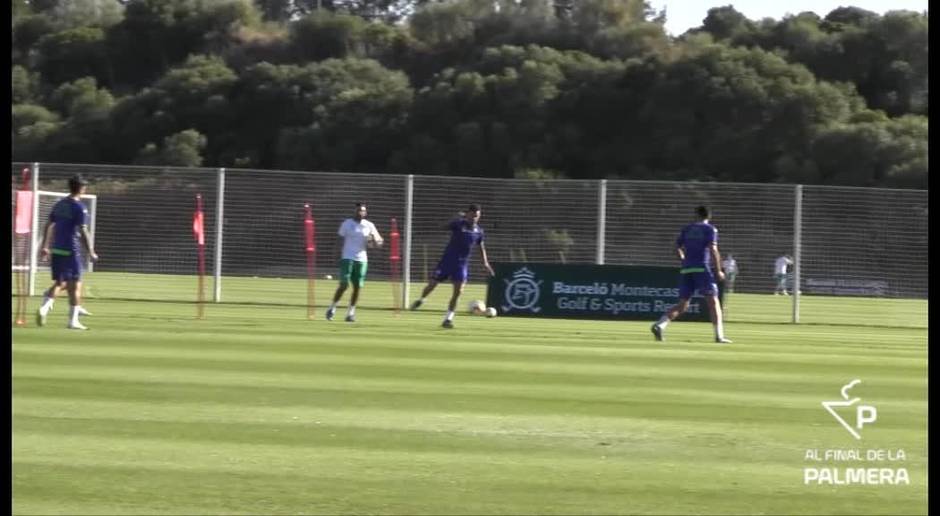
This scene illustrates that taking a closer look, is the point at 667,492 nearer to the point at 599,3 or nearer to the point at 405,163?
the point at 405,163

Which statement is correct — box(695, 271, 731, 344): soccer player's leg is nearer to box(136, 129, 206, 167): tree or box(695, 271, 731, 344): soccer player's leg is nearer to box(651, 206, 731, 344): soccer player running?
box(651, 206, 731, 344): soccer player running

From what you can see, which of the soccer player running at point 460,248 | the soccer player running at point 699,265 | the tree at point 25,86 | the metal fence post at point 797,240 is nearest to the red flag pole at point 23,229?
the soccer player running at point 460,248

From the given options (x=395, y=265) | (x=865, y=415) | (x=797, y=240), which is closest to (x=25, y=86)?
(x=395, y=265)

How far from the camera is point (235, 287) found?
30672 mm

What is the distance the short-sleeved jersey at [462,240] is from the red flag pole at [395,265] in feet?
17.7

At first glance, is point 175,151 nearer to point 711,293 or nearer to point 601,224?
point 601,224

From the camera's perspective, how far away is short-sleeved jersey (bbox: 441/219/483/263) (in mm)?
23891

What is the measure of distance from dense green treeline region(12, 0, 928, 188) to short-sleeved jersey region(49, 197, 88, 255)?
4018 centimetres

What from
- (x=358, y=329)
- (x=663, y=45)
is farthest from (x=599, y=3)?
(x=358, y=329)

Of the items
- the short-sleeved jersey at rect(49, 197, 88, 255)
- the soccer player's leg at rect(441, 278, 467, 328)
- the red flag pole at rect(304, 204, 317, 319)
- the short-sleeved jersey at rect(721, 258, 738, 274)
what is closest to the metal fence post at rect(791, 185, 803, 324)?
the short-sleeved jersey at rect(721, 258, 738, 274)

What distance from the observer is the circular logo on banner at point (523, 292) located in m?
27.3

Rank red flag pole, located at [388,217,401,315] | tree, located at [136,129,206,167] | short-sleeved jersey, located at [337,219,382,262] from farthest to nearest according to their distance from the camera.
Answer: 1. tree, located at [136,129,206,167]
2. red flag pole, located at [388,217,401,315]
3. short-sleeved jersey, located at [337,219,382,262]

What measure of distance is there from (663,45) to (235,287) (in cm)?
4350

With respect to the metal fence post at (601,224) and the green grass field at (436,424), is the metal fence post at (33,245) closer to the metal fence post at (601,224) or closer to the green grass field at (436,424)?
the green grass field at (436,424)
